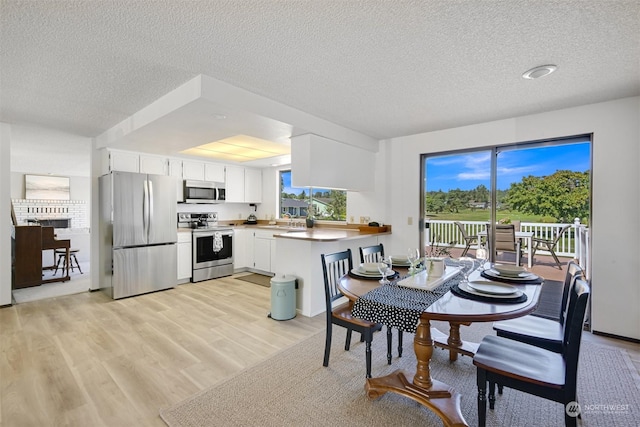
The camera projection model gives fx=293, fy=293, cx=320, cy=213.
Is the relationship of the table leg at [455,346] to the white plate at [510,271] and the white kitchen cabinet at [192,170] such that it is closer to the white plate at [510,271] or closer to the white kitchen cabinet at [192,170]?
the white plate at [510,271]

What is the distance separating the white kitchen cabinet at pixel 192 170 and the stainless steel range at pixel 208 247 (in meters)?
0.73

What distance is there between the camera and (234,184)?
6.05 meters

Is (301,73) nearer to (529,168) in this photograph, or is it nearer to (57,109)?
(57,109)

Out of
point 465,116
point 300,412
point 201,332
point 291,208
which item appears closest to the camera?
point 300,412

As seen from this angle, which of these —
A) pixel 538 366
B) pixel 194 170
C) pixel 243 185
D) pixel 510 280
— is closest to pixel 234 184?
pixel 243 185

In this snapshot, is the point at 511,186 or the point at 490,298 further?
the point at 511,186

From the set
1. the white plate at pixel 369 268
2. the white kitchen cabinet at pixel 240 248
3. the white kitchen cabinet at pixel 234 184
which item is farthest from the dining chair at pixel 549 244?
the white kitchen cabinet at pixel 234 184

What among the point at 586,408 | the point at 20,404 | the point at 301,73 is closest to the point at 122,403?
the point at 20,404

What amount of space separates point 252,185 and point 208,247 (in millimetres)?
1782

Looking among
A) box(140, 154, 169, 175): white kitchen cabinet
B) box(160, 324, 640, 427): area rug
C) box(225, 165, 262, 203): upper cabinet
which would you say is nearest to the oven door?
box(225, 165, 262, 203): upper cabinet

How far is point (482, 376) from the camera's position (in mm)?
1559

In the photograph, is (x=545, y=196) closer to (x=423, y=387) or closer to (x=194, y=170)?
(x=423, y=387)

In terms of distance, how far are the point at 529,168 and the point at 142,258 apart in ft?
17.7

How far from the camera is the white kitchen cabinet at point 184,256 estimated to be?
4867mm
